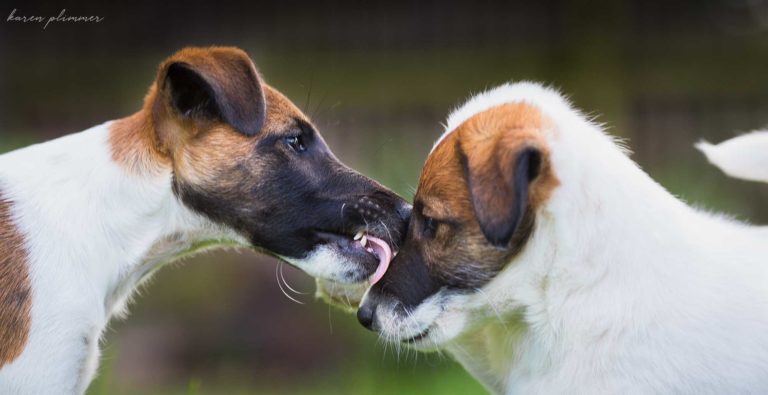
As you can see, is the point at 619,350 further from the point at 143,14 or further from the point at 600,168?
the point at 143,14

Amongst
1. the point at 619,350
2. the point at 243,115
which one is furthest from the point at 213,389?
the point at 619,350

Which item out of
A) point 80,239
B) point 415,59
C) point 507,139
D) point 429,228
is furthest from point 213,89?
point 415,59

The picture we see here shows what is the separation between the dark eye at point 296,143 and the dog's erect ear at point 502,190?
3.77ft

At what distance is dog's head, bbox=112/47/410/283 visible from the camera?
183 inches

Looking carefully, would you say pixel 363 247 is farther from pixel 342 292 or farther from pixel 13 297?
pixel 13 297

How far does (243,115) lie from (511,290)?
1376 millimetres

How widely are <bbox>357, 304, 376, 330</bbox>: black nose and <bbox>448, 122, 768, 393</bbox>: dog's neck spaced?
1.43 feet

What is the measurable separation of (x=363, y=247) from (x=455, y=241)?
2.12 ft

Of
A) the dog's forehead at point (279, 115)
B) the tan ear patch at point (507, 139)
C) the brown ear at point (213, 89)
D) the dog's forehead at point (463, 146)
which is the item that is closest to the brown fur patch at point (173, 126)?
the brown ear at point (213, 89)

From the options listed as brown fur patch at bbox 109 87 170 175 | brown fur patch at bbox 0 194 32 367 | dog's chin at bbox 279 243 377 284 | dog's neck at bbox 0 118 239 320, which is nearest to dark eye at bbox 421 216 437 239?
dog's chin at bbox 279 243 377 284

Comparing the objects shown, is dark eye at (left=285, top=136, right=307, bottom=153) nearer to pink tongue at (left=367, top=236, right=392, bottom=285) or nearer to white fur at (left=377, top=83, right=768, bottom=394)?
pink tongue at (left=367, top=236, right=392, bottom=285)

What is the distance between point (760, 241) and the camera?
450 centimetres

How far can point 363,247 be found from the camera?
4.80m

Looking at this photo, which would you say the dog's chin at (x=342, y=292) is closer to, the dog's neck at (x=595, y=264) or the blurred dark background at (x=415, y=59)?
the dog's neck at (x=595, y=264)
